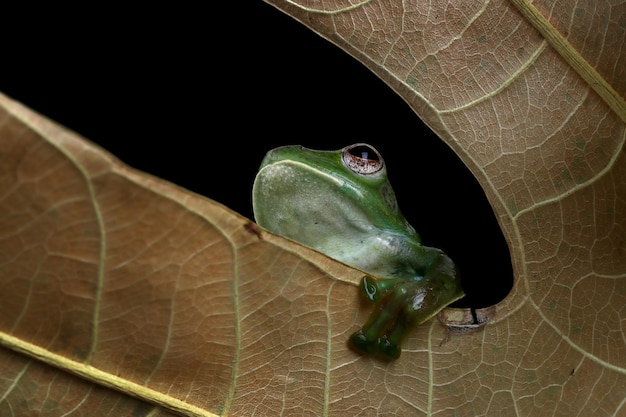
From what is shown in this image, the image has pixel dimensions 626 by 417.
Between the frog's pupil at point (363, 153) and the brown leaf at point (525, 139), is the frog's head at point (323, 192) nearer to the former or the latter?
the frog's pupil at point (363, 153)

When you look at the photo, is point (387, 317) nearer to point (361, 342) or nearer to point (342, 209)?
point (361, 342)

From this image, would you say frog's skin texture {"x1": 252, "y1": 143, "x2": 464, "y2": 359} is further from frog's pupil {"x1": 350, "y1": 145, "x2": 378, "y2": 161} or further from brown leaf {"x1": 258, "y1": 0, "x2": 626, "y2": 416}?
brown leaf {"x1": 258, "y1": 0, "x2": 626, "y2": 416}

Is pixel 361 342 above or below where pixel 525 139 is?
below

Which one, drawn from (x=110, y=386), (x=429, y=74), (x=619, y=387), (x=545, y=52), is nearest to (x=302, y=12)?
(x=429, y=74)

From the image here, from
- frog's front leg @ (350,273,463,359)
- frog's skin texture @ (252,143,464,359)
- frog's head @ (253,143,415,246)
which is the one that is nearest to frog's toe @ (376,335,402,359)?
frog's front leg @ (350,273,463,359)

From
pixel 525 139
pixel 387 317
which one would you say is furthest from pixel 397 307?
pixel 525 139

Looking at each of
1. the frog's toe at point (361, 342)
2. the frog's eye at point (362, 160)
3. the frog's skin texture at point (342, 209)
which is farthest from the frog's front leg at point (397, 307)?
the frog's eye at point (362, 160)
